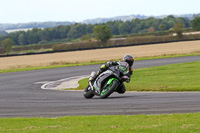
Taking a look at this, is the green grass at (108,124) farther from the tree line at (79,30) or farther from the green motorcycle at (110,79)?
→ the tree line at (79,30)

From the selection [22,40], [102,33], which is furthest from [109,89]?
[22,40]

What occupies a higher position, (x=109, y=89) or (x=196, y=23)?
(x=109, y=89)

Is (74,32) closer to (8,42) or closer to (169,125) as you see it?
(8,42)

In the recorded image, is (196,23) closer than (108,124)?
No

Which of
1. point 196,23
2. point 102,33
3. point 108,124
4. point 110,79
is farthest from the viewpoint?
point 196,23

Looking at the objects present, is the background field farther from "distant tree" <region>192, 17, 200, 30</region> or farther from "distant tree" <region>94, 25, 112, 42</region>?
"distant tree" <region>192, 17, 200, 30</region>

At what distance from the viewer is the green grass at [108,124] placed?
27.7 ft

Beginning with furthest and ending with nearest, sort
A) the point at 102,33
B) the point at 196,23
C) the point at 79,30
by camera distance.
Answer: the point at 79,30 < the point at 196,23 < the point at 102,33

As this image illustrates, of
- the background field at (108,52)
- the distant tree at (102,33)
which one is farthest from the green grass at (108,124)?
the distant tree at (102,33)

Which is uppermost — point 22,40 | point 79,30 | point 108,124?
point 108,124

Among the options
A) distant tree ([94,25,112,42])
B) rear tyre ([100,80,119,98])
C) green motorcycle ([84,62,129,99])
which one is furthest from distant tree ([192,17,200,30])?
rear tyre ([100,80,119,98])

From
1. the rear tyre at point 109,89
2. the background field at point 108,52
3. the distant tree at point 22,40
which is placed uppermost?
the rear tyre at point 109,89

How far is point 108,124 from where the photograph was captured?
30.8 ft

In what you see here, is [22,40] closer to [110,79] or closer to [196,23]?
[196,23]
